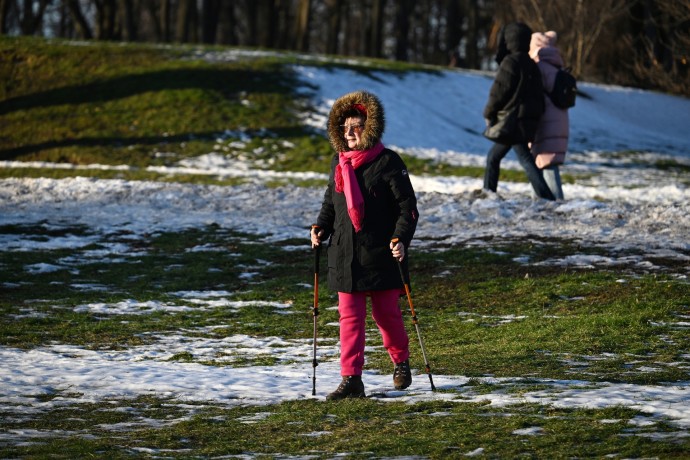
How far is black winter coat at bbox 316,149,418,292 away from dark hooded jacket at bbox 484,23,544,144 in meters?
7.52

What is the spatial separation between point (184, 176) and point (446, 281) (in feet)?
34.5

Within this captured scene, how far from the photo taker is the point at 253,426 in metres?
5.90

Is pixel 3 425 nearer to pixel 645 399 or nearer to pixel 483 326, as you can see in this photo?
pixel 645 399

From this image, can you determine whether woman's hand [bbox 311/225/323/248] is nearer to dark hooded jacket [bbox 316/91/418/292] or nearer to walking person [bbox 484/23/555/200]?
dark hooded jacket [bbox 316/91/418/292]

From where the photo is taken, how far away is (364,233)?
22.1 ft

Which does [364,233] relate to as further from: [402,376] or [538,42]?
[538,42]

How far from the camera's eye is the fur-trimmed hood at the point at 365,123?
6852mm

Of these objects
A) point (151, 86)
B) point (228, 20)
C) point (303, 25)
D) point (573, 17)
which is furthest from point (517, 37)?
point (228, 20)

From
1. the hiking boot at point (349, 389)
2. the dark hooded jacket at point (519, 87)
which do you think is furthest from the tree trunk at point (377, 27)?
the hiking boot at point (349, 389)

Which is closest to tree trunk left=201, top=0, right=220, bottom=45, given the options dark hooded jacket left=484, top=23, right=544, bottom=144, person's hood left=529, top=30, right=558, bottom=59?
person's hood left=529, top=30, right=558, bottom=59

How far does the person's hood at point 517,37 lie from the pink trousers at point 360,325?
26.7 ft

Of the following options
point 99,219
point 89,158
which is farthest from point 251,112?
point 99,219

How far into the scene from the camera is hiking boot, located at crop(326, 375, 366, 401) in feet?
21.5

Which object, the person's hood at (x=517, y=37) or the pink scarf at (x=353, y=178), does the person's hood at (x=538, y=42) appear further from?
the pink scarf at (x=353, y=178)
